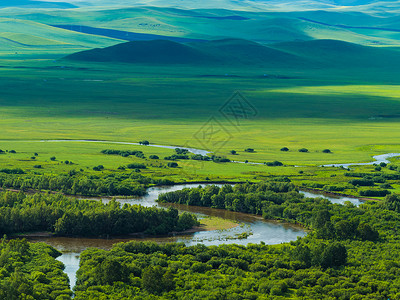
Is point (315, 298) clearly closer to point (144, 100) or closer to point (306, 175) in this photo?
point (306, 175)

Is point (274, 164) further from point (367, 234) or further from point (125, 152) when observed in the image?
point (367, 234)

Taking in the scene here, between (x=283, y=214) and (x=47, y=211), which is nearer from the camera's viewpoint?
(x=47, y=211)

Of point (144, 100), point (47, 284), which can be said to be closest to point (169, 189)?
point (47, 284)

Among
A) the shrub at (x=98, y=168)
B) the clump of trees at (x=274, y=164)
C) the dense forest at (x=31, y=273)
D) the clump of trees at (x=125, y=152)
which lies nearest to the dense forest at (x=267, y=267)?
the dense forest at (x=31, y=273)

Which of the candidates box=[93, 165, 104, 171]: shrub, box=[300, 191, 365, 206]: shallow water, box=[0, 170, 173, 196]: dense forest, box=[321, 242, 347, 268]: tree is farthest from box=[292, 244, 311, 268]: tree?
box=[93, 165, 104, 171]: shrub

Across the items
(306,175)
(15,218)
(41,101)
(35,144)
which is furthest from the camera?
(41,101)

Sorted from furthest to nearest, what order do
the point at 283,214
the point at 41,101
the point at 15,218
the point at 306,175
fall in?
the point at 41,101, the point at 306,175, the point at 283,214, the point at 15,218

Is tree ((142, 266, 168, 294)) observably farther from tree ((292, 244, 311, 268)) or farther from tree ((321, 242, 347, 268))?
tree ((321, 242, 347, 268))

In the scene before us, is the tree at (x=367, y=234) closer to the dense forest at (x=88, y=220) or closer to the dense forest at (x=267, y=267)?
the dense forest at (x=267, y=267)
